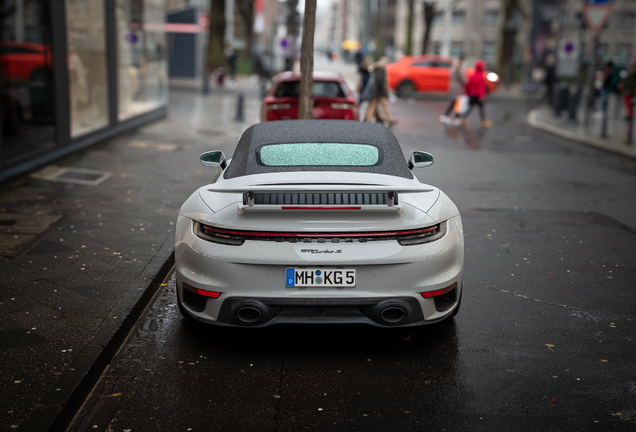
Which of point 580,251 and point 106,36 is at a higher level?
point 106,36

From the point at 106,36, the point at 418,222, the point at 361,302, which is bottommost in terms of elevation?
the point at 361,302

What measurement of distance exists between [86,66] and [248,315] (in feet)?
34.8

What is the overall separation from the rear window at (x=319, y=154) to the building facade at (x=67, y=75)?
5767 mm

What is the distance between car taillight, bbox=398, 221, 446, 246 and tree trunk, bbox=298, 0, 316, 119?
6273 mm

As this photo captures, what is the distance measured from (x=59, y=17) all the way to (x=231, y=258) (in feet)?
30.5

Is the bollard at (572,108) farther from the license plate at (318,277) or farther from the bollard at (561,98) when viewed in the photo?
the license plate at (318,277)

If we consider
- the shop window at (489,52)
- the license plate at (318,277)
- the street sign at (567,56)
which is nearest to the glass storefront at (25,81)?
the license plate at (318,277)

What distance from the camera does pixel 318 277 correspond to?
164 inches

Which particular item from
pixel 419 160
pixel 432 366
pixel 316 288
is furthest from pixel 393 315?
pixel 419 160

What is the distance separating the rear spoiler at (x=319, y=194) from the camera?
13.7 ft

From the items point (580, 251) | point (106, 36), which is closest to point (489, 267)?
point (580, 251)

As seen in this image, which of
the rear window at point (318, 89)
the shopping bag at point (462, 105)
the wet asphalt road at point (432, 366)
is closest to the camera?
the wet asphalt road at point (432, 366)

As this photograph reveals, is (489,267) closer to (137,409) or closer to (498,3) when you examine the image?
(137,409)

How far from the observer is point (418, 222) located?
14.0ft
